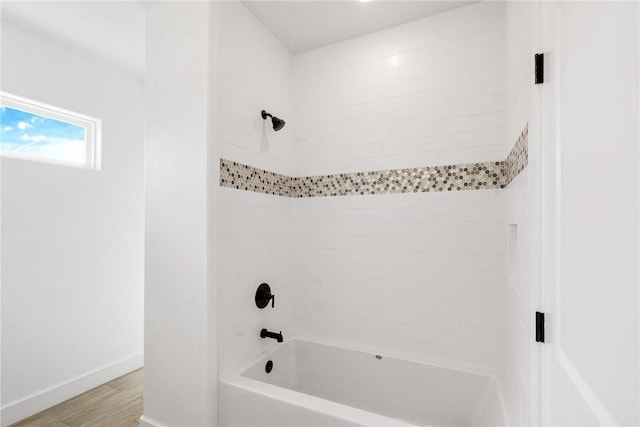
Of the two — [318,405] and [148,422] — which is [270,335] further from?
[148,422]

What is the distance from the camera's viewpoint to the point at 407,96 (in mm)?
2174

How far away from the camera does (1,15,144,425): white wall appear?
2.14 m

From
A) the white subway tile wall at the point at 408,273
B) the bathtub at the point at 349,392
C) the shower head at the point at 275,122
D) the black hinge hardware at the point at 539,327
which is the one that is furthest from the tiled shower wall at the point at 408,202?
the black hinge hardware at the point at 539,327

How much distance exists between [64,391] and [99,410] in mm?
349

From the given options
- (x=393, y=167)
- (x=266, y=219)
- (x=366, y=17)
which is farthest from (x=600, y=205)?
(x=366, y=17)

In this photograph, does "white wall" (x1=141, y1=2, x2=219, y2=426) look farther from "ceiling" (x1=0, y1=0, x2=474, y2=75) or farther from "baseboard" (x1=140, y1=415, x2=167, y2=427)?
"ceiling" (x1=0, y1=0, x2=474, y2=75)

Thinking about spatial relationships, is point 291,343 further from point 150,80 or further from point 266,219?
point 150,80

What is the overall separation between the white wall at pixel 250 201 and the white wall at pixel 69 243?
148 cm

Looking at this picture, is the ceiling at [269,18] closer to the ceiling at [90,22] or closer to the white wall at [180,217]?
the ceiling at [90,22]

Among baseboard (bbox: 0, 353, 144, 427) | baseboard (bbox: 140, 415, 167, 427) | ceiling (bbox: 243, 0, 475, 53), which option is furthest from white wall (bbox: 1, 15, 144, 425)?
ceiling (bbox: 243, 0, 475, 53)

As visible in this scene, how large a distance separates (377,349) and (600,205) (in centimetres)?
192

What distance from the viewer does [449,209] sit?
2.04m

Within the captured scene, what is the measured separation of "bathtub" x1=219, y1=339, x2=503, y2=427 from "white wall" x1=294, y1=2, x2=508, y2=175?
4.47 ft

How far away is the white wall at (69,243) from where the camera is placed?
2.14m
